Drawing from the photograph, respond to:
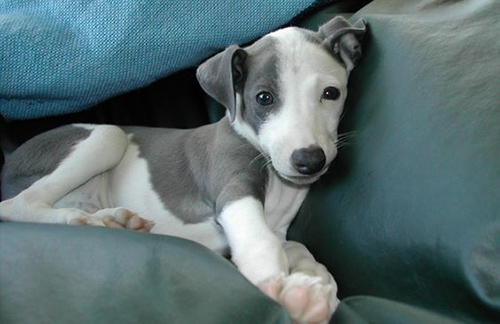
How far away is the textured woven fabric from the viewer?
1888 millimetres

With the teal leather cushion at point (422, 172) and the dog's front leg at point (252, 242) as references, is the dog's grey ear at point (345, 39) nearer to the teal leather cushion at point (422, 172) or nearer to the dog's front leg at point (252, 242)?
the teal leather cushion at point (422, 172)

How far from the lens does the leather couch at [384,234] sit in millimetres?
972

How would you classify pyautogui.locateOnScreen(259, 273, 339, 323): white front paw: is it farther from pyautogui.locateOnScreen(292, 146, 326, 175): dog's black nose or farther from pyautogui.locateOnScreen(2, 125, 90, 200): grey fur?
pyautogui.locateOnScreen(2, 125, 90, 200): grey fur

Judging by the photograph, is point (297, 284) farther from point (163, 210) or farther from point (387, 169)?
point (163, 210)

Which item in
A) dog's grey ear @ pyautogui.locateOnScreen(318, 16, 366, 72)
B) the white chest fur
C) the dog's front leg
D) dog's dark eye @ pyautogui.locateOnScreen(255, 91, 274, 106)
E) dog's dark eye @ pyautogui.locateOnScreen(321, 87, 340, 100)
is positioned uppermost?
dog's grey ear @ pyautogui.locateOnScreen(318, 16, 366, 72)

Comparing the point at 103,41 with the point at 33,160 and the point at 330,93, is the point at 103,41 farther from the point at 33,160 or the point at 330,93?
the point at 330,93

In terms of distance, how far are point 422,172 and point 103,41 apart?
3.91ft

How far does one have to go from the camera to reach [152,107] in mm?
2344

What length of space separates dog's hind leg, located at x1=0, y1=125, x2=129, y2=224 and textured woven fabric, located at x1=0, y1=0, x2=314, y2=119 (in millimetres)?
160

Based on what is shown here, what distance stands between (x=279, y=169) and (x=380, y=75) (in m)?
0.36

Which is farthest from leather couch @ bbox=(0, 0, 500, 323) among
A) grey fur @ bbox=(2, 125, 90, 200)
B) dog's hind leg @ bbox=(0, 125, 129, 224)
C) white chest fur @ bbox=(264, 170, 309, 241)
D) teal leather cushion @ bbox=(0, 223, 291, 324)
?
grey fur @ bbox=(2, 125, 90, 200)

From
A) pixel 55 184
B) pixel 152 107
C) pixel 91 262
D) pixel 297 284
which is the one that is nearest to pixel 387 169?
pixel 297 284

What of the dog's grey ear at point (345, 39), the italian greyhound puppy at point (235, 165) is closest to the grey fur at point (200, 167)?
the italian greyhound puppy at point (235, 165)

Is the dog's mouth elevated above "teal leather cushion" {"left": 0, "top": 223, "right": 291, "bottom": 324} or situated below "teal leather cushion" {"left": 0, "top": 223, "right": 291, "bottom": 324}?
below
